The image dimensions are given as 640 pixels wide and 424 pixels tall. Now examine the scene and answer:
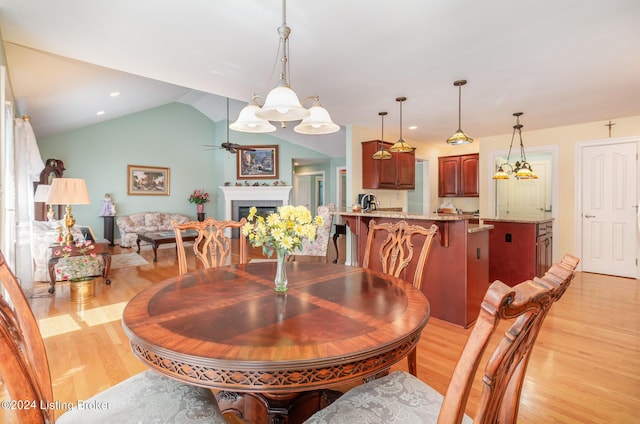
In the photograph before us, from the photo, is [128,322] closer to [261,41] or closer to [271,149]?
[261,41]

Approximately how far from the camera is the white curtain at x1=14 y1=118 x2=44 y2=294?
3.29 m

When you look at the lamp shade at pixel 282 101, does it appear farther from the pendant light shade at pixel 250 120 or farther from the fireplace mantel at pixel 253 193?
the fireplace mantel at pixel 253 193

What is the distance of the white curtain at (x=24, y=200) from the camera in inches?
130

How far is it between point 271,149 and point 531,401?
8.13 metres

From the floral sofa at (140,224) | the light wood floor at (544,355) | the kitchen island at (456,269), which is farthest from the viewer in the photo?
the floral sofa at (140,224)

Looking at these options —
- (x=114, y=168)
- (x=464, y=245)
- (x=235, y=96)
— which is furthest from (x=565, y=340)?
(x=114, y=168)

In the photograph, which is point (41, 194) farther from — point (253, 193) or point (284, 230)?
point (284, 230)

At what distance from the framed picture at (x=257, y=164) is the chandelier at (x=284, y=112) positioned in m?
6.99

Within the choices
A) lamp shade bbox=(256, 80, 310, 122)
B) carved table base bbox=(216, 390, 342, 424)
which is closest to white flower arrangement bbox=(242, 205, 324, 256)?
lamp shade bbox=(256, 80, 310, 122)

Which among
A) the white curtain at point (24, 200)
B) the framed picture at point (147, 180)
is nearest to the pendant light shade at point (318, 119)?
the white curtain at point (24, 200)

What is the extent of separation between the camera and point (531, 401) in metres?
1.79

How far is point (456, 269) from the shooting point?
2.86 m

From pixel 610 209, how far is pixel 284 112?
5.66 metres

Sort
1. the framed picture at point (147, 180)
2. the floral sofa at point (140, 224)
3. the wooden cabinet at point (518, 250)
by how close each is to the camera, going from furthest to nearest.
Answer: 1. the framed picture at point (147, 180)
2. the floral sofa at point (140, 224)
3. the wooden cabinet at point (518, 250)
